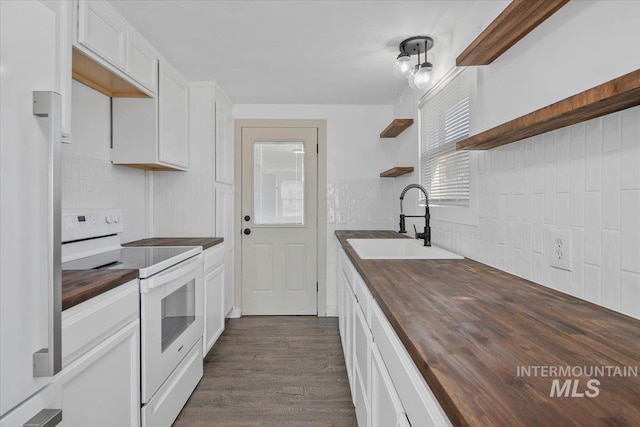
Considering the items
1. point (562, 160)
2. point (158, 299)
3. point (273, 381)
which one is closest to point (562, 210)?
point (562, 160)

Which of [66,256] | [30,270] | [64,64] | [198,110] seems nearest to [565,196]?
[30,270]

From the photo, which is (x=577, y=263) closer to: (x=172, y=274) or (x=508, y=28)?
(x=508, y=28)

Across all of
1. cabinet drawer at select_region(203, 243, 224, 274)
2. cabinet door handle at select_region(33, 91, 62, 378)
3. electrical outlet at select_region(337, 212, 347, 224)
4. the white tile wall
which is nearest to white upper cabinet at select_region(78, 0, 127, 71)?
cabinet door handle at select_region(33, 91, 62, 378)

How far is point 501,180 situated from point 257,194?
8.74ft

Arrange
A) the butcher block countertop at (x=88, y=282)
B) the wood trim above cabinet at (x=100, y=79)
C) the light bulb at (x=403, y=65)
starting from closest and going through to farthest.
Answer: the butcher block countertop at (x=88, y=282) < the wood trim above cabinet at (x=100, y=79) < the light bulb at (x=403, y=65)

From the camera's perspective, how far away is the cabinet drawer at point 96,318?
42.9 inches

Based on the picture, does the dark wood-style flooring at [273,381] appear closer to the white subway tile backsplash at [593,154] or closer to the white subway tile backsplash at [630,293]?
the white subway tile backsplash at [630,293]

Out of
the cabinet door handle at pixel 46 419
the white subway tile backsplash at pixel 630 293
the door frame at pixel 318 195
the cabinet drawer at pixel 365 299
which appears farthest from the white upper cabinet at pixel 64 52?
the door frame at pixel 318 195

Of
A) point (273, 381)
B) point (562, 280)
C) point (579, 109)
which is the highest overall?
point (579, 109)

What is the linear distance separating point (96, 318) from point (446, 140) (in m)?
2.10

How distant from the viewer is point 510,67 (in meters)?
1.46

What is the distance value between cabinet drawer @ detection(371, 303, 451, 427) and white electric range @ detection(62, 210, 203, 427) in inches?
44.0

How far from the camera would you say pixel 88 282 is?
1257 millimetres

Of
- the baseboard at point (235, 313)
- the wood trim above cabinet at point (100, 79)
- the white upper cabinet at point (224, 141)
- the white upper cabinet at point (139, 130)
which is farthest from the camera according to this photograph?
the baseboard at point (235, 313)
